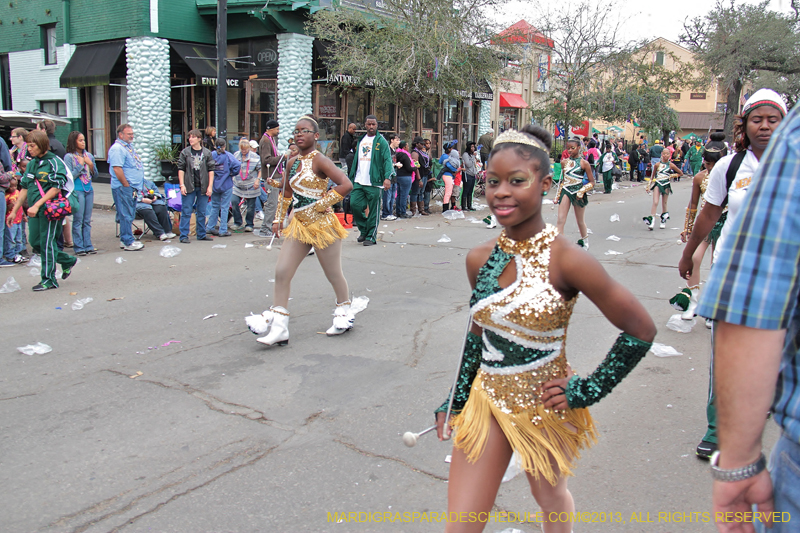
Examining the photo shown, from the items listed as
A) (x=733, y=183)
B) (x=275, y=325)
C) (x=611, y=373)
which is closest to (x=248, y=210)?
(x=275, y=325)

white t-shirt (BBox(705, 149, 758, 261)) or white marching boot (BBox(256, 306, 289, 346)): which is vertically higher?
white t-shirt (BBox(705, 149, 758, 261))

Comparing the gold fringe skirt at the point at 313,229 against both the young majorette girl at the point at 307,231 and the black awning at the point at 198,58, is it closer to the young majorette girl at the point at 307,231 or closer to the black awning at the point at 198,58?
the young majorette girl at the point at 307,231

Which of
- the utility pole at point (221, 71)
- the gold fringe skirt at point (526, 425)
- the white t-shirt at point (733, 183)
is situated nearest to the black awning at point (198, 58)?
the utility pole at point (221, 71)

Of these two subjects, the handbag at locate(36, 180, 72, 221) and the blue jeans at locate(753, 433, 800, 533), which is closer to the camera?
the blue jeans at locate(753, 433, 800, 533)

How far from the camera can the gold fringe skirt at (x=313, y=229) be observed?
19.2ft

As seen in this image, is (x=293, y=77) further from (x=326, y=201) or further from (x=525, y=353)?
(x=525, y=353)

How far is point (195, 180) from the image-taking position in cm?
1174

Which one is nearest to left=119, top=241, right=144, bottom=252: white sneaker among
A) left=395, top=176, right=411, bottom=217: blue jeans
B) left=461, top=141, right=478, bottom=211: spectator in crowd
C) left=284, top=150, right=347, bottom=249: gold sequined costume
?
left=284, top=150, right=347, bottom=249: gold sequined costume

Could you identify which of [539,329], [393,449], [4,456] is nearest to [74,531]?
[4,456]

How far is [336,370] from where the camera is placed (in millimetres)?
5285

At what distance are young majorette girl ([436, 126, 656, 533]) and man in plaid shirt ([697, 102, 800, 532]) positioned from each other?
746 mm

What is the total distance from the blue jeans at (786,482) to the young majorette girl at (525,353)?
728mm

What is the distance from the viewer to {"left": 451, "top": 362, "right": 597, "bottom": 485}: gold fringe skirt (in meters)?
2.24

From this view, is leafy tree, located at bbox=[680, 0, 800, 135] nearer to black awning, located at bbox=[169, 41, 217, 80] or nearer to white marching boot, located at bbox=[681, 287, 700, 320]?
black awning, located at bbox=[169, 41, 217, 80]
